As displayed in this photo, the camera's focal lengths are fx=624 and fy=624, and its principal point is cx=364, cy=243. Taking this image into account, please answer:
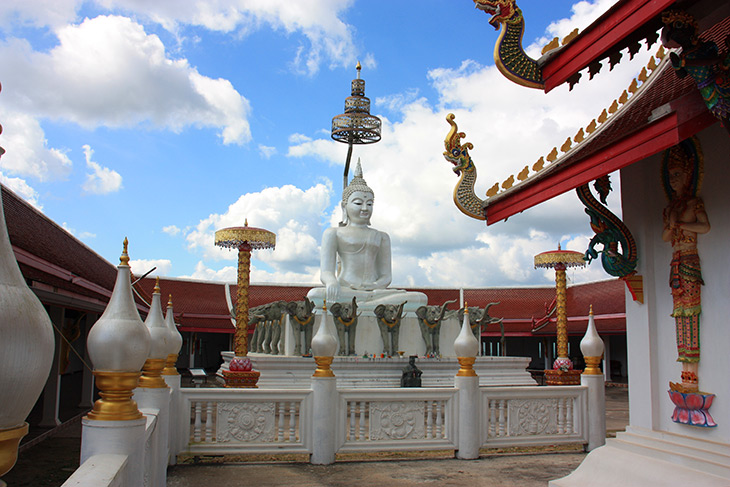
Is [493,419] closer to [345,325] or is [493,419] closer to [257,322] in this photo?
[345,325]

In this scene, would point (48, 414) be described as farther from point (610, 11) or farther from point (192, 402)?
point (610, 11)

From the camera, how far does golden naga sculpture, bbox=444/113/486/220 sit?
5867 millimetres

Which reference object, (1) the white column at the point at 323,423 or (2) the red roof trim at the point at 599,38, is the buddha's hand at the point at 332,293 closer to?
(1) the white column at the point at 323,423

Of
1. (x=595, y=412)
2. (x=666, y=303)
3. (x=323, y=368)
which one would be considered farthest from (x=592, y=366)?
(x=666, y=303)

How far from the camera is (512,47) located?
178 inches

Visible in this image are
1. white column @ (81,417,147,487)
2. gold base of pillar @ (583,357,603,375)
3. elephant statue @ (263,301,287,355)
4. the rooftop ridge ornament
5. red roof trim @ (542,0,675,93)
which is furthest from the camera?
the rooftop ridge ornament

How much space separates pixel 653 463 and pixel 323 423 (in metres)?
3.48

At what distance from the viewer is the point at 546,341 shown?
25.2m

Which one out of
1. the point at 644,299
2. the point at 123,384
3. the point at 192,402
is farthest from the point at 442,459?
the point at 123,384

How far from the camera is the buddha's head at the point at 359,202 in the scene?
15.4 metres

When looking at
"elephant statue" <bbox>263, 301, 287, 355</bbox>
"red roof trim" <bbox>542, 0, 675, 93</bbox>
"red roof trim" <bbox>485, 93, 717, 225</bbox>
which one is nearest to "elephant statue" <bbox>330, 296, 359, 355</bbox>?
"elephant statue" <bbox>263, 301, 287, 355</bbox>

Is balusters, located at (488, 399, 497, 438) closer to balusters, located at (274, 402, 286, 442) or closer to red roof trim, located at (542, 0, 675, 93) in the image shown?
balusters, located at (274, 402, 286, 442)

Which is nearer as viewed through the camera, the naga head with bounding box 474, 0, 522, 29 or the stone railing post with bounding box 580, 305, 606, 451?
the naga head with bounding box 474, 0, 522, 29

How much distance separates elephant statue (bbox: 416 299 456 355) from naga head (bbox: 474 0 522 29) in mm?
9255
